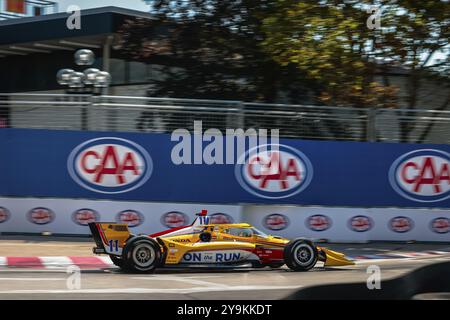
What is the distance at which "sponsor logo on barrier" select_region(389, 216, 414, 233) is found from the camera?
1717 centimetres

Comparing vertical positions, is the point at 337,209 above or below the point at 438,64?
below

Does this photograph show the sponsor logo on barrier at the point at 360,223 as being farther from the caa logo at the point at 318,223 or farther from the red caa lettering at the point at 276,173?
the red caa lettering at the point at 276,173

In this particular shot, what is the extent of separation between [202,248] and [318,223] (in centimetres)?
594

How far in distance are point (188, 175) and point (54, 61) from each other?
15.4 metres

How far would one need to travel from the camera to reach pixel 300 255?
39.4 ft

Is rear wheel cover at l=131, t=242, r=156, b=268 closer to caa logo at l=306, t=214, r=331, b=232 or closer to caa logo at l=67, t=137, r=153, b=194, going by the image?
caa logo at l=67, t=137, r=153, b=194

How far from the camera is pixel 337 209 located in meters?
17.0

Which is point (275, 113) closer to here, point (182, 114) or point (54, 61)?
point (182, 114)

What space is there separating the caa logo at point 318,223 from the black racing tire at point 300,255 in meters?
4.75

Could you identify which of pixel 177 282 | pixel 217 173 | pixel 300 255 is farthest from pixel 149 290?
pixel 217 173

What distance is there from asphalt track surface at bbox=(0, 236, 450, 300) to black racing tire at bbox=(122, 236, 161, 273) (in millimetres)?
161

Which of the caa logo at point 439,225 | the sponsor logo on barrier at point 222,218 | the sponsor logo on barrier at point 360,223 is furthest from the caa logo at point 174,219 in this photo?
the caa logo at point 439,225

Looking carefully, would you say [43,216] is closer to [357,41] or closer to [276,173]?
[276,173]

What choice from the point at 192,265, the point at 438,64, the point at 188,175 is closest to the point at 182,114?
the point at 188,175
